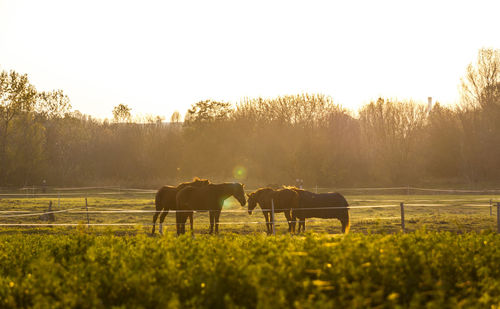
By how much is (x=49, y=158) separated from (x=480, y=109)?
46541 mm

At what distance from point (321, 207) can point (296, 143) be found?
33492 millimetres

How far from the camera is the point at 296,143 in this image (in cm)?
5128

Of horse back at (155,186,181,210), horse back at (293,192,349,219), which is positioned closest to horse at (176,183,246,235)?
horse back at (155,186,181,210)

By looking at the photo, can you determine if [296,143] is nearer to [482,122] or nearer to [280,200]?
[482,122]

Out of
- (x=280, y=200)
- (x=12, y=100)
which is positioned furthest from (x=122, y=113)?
(x=280, y=200)

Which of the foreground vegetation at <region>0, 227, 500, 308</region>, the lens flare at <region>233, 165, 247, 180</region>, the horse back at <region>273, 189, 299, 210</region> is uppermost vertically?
the lens flare at <region>233, 165, 247, 180</region>

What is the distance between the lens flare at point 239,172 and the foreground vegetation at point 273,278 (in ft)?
147

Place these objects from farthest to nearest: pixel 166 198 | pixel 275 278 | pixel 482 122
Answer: pixel 482 122
pixel 166 198
pixel 275 278

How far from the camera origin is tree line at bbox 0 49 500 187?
162 feet

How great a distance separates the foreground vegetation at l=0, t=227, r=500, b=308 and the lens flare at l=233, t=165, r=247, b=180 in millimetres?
44870

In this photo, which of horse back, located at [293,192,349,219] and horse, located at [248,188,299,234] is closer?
horse back, located at [293,192,349,219]

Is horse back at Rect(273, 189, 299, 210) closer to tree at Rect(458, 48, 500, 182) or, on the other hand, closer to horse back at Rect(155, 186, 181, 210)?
horse back at Rect(155, 186, 181, 210)

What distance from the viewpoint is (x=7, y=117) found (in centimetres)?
5262

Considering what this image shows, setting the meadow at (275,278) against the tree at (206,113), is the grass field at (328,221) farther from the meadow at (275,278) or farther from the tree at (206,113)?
the tree at (206,113)
